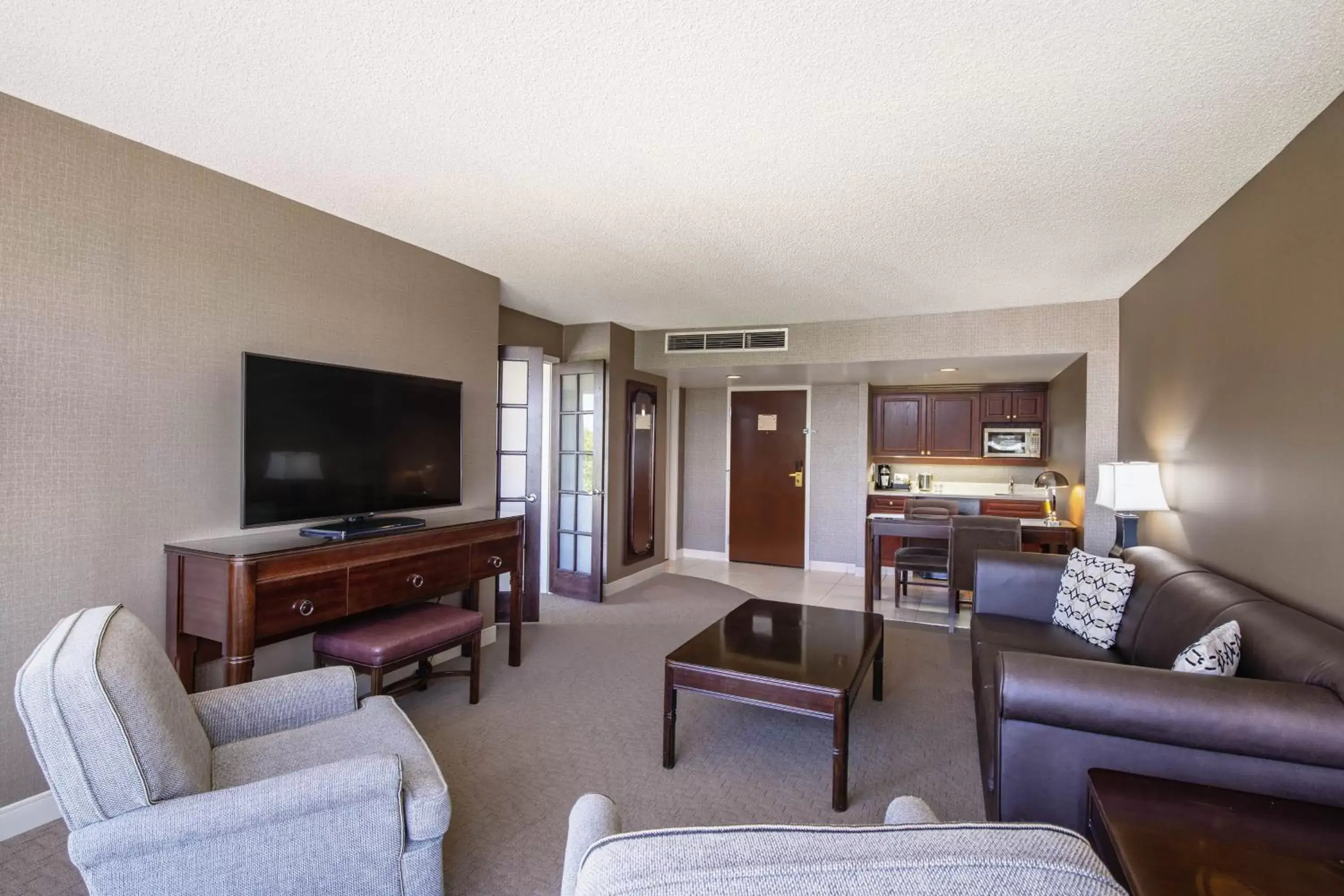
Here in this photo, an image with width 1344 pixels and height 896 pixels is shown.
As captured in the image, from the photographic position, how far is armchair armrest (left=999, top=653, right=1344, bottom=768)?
1.46 metres

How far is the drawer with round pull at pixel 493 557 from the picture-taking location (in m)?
3.32

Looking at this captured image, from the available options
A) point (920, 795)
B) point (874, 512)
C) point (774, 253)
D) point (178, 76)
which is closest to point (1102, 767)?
point (920, 795)

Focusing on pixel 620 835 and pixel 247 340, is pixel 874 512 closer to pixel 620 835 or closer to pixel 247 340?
pixel 247 340

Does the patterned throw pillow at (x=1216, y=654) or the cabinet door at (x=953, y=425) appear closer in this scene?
the patterned throw pillow at (x=1216, y=654)

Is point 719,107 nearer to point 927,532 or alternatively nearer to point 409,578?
point 409,578

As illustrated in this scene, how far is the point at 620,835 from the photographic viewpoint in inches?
26.9

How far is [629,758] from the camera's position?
261 centimetres

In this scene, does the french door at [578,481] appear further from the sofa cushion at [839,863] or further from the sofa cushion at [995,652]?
the sofa cushion at [839,863]

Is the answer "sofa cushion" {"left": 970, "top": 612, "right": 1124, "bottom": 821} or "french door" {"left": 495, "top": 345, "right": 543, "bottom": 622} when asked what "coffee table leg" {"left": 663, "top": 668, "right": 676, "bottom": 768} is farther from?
"french door" {"left": 495, "top": 345, "right": 543, "bottom": 622}

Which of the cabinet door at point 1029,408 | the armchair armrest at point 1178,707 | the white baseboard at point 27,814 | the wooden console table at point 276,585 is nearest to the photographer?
the armchair armrest at point 1178,707

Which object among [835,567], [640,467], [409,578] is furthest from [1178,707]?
[835,567]

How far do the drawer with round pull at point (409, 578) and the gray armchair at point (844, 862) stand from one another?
7.69 ft

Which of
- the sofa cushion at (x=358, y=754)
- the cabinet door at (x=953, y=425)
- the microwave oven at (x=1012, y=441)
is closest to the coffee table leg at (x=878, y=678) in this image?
the sofa cushion at (x=358, y=754)

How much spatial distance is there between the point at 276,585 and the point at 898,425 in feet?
19.5
